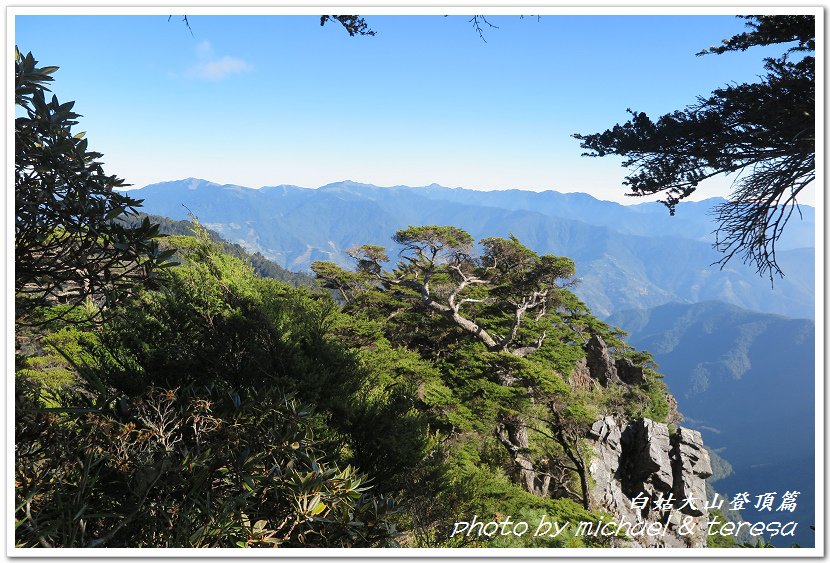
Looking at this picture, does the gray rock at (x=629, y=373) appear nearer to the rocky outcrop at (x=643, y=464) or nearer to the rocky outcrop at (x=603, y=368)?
the rocky outcrop at (x=603, y=368)

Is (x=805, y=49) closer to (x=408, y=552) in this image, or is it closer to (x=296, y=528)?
(x=408, y=552)

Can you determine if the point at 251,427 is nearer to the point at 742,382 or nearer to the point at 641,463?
the point at 641,463

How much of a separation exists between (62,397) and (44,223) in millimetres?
1186

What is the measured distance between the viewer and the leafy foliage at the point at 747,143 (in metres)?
2.80

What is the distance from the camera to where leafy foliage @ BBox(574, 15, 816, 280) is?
2801 mm

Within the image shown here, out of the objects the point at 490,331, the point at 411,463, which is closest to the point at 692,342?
the point at 490,331

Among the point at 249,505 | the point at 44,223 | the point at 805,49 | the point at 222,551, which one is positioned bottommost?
the point at 222,551

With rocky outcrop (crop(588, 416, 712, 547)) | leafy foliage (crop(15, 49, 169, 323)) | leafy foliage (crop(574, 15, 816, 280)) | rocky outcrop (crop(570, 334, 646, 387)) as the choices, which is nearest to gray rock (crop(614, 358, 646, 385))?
rocky outcrop (crop(570, 334, 646, 387))

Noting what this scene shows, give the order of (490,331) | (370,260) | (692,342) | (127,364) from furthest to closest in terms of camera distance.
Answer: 1. (692,342)
2. (370,260)
3. (490,331)
4. (127,364)

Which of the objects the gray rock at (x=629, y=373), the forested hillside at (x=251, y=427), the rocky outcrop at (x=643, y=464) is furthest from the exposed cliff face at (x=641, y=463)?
the gray rock at (x=629, y=373)

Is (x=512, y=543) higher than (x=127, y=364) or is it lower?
lower

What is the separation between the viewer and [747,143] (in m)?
3.12

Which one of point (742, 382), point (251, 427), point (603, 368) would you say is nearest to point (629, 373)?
point (603, 368)

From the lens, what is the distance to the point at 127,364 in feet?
11.9
